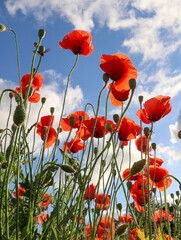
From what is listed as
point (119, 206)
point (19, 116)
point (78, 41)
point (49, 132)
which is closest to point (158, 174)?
point (119, 206)

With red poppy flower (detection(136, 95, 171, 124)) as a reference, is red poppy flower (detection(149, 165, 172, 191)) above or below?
below

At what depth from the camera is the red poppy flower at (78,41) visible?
188cm

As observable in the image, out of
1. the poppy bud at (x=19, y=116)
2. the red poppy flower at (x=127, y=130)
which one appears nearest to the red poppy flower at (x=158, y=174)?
the red poppy flower at (x=127, y=130)

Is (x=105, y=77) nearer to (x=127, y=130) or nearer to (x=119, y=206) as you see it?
(x=127, y=130)

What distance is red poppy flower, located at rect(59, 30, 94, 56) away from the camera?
6.17ft

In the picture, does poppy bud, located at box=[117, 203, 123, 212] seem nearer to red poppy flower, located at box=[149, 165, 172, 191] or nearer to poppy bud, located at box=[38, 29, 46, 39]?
red poppy flower, located at box=[149, 165, 172, 191]

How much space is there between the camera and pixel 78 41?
6.18 ft

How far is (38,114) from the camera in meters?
1.81

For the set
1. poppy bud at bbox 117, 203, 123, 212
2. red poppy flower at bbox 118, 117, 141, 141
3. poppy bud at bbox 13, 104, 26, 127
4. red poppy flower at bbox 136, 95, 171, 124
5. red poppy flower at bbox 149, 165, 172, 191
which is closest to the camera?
poppy bud at bbox 13, 104, 26, 127

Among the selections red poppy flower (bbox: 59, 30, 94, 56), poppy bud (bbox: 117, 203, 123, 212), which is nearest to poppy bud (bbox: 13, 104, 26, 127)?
red poppy flower (bbox: 59, 30, 94, 56)

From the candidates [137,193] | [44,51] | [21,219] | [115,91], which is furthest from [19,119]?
[137,193]

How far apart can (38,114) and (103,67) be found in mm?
593

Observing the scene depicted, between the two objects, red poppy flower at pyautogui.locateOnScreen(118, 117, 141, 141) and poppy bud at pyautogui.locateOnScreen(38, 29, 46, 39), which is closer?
poppy bud at pyautogui.locateOnScreen(38, 29, 46, 39)

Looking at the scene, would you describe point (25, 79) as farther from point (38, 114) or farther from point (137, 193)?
point (137, 193)
